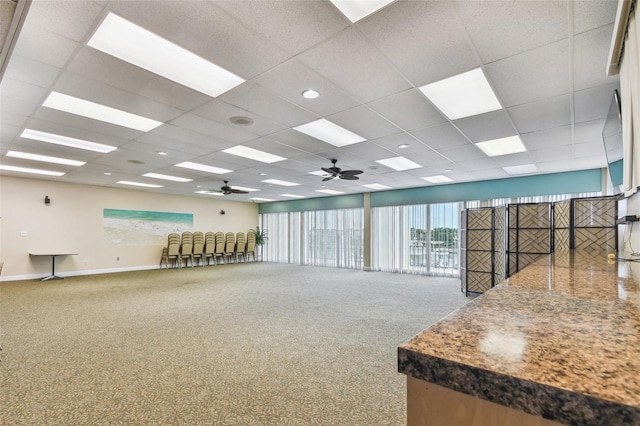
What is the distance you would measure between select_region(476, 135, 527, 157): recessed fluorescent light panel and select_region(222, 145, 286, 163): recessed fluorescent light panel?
3.73 metres

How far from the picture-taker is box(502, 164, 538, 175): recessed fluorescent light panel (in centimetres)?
664

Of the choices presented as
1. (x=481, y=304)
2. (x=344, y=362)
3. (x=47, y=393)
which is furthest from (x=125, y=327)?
(x=481, y=304)

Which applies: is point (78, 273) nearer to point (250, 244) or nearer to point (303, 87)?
point (250, 244)

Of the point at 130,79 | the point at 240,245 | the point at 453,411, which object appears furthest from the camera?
the point at 240,245

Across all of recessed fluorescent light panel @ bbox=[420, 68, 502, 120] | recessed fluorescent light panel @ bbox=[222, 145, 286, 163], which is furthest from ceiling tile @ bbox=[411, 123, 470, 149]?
recessed fluorescent light panel @ bbox=[222, 145, 286, 163]

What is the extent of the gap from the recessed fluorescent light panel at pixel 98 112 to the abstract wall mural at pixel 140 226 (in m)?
7.02

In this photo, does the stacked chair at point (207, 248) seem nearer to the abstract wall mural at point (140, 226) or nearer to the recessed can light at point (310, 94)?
the abstract wall mural at point (140, 226)

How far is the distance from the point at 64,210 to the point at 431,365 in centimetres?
1155

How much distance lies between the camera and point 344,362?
10.1ft

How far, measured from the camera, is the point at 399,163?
6504 mm

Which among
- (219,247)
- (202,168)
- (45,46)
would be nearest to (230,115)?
(45,46)

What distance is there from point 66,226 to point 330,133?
357 inches

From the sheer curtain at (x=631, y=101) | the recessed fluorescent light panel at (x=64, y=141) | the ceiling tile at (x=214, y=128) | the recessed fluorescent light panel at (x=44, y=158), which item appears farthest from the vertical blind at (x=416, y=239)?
the recessed fluorescent light panel at (x=44, y=158)

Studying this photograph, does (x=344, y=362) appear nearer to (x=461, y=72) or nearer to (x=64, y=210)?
(x=461, y=72)
